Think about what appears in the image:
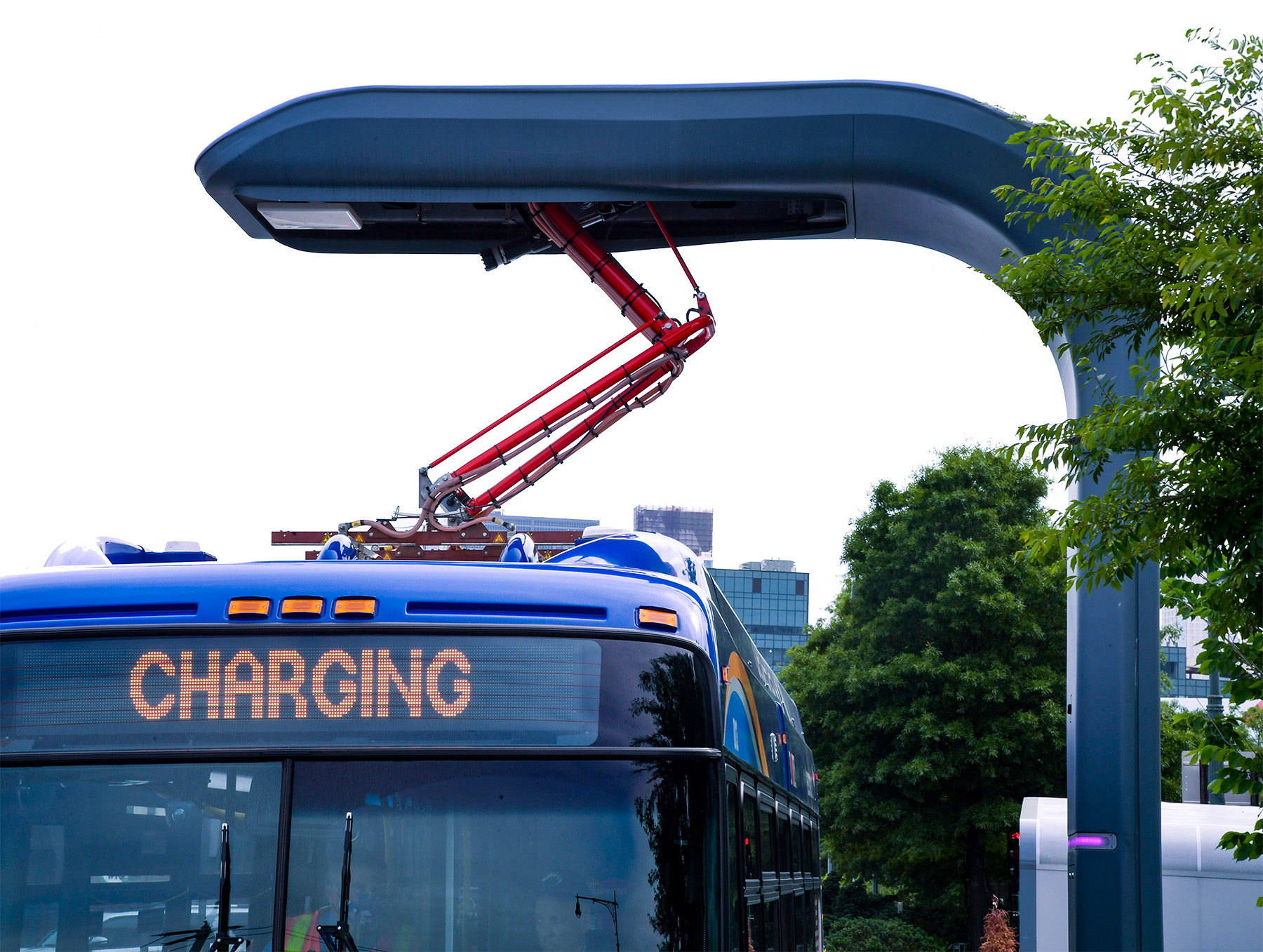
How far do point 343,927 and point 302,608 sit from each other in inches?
41.1

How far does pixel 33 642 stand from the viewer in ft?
13.3

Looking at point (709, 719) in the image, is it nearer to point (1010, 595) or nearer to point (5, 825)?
point (5, 825)

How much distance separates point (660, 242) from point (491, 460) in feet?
10.1

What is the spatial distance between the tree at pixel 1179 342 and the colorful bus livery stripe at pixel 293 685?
3888mm

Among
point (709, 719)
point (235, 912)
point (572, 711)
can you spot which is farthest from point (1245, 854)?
point (235, 912)

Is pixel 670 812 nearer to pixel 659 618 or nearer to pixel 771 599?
pixel 659 618

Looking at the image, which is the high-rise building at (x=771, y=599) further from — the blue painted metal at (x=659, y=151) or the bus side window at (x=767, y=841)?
the bus side window at (x=767, y=841)

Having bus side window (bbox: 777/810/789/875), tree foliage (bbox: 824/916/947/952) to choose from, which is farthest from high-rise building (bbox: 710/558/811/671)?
bus side window (bbox: 777/810/789/875)

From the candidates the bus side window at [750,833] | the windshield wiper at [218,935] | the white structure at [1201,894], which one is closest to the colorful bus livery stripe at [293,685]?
the windshield wiper at [218,935]

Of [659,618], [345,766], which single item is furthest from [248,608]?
[659,618]

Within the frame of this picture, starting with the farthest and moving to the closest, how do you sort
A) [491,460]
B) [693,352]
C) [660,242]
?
1. [660,242]
2. [693,352]
3. [491,460]

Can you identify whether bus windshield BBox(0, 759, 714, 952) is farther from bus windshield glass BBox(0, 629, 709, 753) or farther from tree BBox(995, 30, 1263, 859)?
tree BBox(995, 30, 1263, 859)

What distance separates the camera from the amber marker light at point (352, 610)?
411 cm

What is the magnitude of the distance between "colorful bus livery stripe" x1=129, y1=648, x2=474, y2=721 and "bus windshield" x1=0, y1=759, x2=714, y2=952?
181 millimetres
